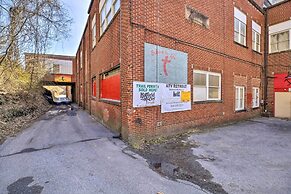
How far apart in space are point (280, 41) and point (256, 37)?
6.05 ft

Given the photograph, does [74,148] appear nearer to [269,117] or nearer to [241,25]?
[241,25]

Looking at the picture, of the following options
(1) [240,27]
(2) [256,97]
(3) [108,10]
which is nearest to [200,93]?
(3) [108,10]

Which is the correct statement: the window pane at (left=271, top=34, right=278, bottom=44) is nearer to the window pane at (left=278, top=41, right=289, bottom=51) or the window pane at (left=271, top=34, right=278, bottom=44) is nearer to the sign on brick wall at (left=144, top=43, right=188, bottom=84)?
the window pane at (left=278, top=41, right=289, bottom=51)

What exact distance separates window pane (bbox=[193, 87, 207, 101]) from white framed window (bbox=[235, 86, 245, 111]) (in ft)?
12.3

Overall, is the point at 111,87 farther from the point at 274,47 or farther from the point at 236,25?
the point at 274,47

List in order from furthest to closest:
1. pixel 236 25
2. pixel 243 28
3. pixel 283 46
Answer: pixel 283 46
pixel 243 28
pixel 236 25

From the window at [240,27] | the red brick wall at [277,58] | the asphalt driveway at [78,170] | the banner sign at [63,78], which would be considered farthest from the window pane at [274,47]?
the banner sign at [63,78]

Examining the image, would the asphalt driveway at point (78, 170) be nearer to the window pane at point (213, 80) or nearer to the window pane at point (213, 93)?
the window pane at point (213, 93)

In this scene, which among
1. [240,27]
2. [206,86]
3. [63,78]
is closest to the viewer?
[206,86]

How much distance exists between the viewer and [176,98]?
7.83 m

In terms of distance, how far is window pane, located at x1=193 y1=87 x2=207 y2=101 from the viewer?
895cm

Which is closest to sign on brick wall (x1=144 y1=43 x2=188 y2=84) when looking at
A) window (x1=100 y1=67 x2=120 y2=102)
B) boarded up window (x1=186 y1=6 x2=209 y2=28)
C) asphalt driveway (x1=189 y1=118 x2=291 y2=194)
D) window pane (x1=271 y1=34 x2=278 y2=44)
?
window (x1=100 y1=67 x2=120 y2=102)

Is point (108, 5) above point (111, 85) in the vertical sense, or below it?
above

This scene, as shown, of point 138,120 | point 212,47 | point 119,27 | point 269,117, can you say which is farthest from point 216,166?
point 269,117
